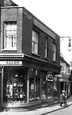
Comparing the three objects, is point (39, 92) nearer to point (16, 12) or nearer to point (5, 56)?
point (5, 56)

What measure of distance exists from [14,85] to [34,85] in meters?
2.86

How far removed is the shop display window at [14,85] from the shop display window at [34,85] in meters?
1.09

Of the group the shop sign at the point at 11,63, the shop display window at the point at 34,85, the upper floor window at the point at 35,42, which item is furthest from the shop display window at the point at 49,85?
the shop sign at the point at 11,63

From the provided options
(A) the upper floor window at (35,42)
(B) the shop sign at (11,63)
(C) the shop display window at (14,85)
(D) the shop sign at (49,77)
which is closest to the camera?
(B) the shop sign at (11,63)

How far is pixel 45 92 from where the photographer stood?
27.8 metres

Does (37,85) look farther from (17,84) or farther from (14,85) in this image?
(14,85)

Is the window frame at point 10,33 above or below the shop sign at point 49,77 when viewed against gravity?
above

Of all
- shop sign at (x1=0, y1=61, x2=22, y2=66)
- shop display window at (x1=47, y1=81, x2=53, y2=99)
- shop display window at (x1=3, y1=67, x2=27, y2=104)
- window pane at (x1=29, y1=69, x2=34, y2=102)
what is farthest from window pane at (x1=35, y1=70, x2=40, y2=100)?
shop sign at (x1=0, y1=61, x2=22, y2=66)

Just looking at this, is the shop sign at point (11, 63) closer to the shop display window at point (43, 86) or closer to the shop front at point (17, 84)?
the shop front at point (17, 84)

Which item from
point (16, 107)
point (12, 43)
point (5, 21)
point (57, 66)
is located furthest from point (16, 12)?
point (57, 66)

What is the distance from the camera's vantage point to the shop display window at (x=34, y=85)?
907 inches

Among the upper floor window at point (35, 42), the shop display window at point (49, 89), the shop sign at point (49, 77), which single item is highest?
the upper floor window at point (35, 42)

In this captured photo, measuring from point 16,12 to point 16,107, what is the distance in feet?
23.5

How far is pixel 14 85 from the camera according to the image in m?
21.6
